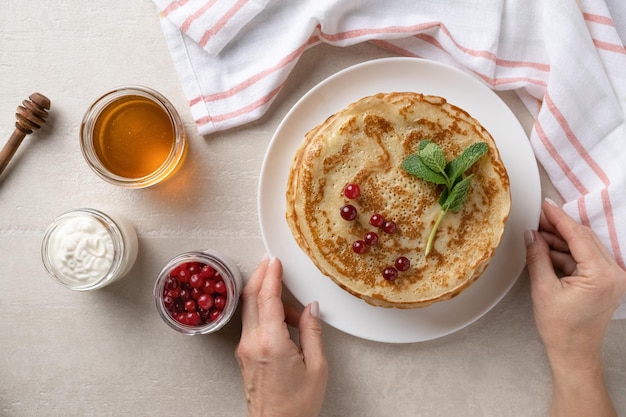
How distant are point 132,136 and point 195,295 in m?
0.63

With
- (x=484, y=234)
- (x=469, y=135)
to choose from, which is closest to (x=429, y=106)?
(x=469, y=135)

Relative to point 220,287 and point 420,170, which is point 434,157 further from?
point 220,287

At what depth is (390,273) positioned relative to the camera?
1.83m

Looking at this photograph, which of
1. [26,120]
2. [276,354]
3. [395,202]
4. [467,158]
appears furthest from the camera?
[26,120]

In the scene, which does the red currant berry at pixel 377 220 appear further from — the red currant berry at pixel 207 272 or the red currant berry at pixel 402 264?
the red currant berry at pixel 207 272

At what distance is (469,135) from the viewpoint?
185 centimetres

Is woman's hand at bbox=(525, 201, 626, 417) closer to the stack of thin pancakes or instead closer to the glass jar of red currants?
the stack of thin pancakes

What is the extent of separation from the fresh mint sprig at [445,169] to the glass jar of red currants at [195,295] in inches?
28.7

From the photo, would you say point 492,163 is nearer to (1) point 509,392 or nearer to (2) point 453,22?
(2) point 453,22

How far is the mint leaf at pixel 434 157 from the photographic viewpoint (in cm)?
175

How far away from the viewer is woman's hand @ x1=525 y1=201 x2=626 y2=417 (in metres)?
1.88

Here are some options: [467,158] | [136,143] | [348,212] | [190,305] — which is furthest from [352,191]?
[136,143]

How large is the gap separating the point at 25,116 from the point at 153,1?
652 mm

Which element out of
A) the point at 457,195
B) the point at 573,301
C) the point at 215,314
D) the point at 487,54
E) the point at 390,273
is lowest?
the point at 215,314
